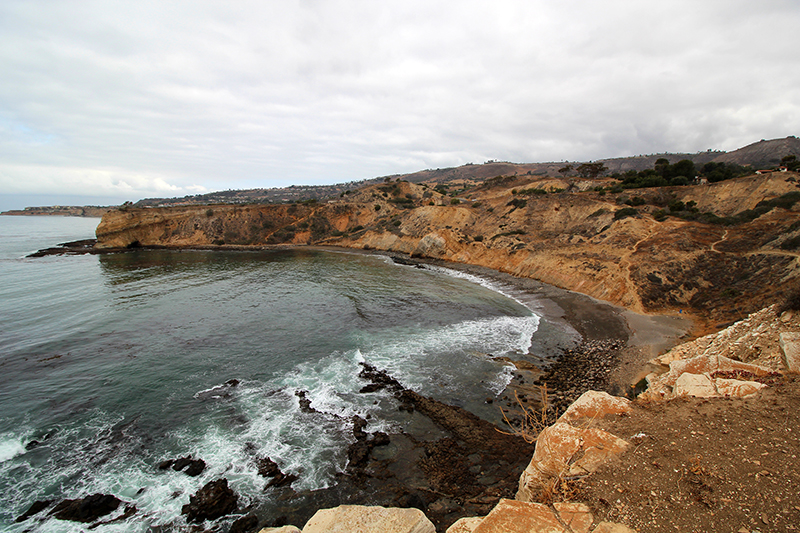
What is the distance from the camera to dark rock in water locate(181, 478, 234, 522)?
8.96 m

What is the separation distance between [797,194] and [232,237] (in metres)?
81.3

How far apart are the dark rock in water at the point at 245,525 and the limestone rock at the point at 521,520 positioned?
7093mm

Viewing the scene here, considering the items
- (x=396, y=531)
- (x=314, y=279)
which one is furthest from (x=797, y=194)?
(x=314, y=279)

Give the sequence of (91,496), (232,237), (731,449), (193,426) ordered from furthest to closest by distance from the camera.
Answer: (232,237) < (193,426) < (91,496) < (731,449)

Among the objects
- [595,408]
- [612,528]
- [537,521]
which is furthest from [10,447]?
[595,408]

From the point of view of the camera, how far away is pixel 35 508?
912cm

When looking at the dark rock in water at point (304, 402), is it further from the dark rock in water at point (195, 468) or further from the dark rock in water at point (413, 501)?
the dark rock in water at point (413, 501)

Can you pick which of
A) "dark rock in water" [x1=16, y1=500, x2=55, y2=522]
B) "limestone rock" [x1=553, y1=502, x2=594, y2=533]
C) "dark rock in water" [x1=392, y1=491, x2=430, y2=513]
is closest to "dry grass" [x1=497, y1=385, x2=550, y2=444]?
"limestone rock" [x1=553, y1=502, x2=594, y2=533]

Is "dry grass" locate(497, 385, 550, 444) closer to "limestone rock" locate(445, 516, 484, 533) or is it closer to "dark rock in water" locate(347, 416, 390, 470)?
"limestone rock" locate(445, 516, 484, 533)

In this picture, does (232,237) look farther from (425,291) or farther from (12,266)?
(425,291)

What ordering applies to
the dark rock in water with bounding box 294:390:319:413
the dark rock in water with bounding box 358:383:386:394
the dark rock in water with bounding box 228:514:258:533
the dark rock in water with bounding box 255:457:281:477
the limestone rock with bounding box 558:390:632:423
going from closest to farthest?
the limestone rock with bounding box 558:390:632:423
the dark rock in water with bounding box 228:514:258:533
the dark rock in water with bounding box 255:457:281:477
the dark rock in water with bounding box 294:390:319:413
the dark rock in water with bounding box 358:383:386:394

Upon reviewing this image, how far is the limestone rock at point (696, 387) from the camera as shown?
7211mm

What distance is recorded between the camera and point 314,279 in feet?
124

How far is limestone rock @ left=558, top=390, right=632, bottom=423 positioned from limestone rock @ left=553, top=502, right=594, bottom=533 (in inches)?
91.6
